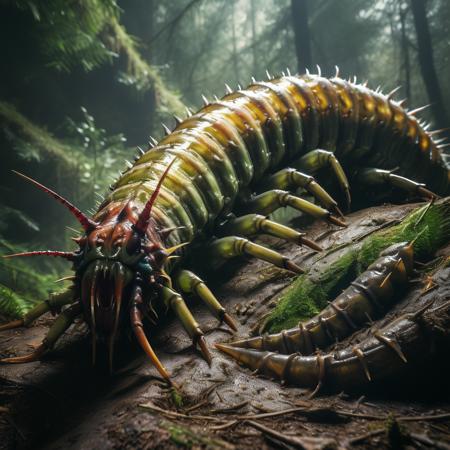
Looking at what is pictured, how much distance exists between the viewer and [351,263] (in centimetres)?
263

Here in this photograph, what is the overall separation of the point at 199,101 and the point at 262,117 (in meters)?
13.3

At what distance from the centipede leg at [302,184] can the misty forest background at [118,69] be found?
2.52m

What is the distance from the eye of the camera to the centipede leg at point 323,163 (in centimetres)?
371

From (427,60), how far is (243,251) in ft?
25.6

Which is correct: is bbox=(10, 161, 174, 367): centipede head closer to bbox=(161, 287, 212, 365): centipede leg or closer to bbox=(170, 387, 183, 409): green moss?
bbox=(161, 287, 212, 365): centipede leg

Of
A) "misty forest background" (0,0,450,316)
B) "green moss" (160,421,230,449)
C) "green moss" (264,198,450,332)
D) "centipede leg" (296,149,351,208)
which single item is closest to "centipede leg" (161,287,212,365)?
"green moss" (264,198,450,332)

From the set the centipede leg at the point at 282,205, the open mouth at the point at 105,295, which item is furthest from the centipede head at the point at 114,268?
the centipede leg at the point at 282,205

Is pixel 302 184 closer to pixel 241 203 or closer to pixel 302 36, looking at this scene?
pixel 241 203

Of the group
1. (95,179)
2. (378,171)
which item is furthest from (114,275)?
(95,179)

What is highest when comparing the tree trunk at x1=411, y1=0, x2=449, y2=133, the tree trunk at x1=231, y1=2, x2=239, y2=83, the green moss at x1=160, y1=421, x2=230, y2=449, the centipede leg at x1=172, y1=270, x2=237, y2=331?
the tree trunk at x1=231, y1=2, x2=239, y2=83

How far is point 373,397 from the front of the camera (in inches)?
72.7

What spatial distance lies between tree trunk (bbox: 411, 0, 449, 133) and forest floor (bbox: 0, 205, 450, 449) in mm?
7715

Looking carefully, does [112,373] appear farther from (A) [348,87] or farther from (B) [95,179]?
(B) [95,179]

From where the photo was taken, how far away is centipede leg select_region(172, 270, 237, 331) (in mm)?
2418
